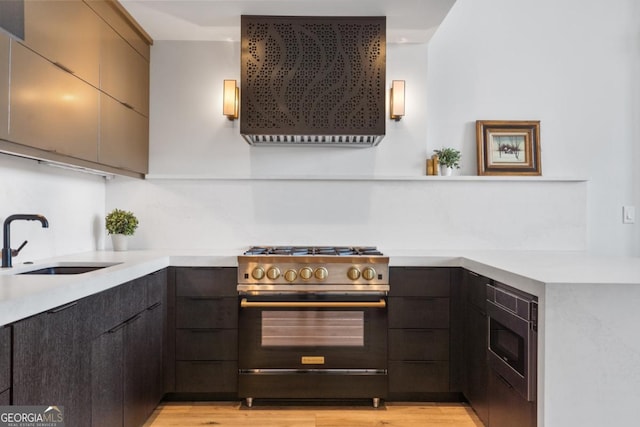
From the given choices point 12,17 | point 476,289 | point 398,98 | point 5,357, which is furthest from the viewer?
point 398,98

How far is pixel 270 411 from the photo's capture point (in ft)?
8.01

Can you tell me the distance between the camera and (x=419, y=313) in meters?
2.47

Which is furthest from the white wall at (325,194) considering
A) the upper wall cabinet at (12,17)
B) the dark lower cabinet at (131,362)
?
the upper wall cabinet at (12,17)

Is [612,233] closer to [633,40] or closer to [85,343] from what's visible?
[633,40]

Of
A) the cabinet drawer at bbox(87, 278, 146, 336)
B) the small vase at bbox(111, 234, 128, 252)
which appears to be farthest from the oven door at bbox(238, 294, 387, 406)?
the small vase at bbox(111, 234, 128, 252)

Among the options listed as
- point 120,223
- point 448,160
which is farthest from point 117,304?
point 448,160

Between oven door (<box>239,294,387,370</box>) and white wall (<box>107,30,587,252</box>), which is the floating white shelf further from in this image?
oven door (<box>239,294,387,370</box>)

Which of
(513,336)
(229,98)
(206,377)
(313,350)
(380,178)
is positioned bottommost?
(206,377)

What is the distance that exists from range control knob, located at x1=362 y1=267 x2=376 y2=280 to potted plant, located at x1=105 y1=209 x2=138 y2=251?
5.14ft

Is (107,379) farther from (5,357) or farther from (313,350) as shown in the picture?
(313,350)

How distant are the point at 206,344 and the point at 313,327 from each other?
628 millimetres

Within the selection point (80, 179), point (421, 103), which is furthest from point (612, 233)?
point (80, 179)

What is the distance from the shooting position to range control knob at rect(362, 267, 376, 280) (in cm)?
240

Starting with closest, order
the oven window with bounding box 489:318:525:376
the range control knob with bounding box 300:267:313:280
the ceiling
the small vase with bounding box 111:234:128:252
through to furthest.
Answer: the oven window with bounding box 489:318:525:376 < the range control knob with bounding box 300:267:313:280 < the ceiling < the small vase with bounding box 111:234:128:252
